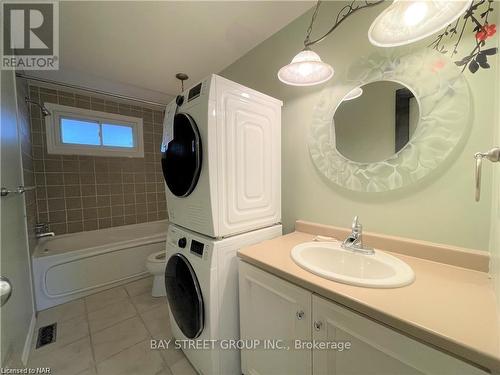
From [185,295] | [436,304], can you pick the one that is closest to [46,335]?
[185,295]

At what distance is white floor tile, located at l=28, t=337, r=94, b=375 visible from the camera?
4.31 ft

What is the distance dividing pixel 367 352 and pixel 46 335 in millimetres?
2285

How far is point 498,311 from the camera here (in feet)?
1.96

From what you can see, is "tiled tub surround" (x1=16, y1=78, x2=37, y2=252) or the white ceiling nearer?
the white ceiling

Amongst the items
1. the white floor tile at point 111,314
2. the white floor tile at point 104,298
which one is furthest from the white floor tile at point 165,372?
the white floor tile at point 104,298

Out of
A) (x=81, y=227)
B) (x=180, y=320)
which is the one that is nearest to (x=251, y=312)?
(x=180, y=320)

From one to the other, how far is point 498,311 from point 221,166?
1.12 meters

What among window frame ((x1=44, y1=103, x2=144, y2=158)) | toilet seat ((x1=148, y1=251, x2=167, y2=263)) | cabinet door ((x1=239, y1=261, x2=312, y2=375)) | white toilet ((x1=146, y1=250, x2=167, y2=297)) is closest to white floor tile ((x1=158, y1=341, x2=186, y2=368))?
cabinet door ((x1=239, y1=261, x2=312, y2=375))

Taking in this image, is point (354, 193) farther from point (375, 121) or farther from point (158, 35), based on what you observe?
point (158, 35)

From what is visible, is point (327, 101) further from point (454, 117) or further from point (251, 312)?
point (251, 312)

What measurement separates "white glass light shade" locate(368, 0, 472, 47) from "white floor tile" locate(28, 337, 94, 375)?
A: 8.11 ft

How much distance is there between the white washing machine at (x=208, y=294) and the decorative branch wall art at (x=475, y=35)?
1.32 meters

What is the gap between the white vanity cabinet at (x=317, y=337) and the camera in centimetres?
58

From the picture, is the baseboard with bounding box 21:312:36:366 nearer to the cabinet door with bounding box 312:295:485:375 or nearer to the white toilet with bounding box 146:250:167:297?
the white toilet with bounding box 146:250:167:297
